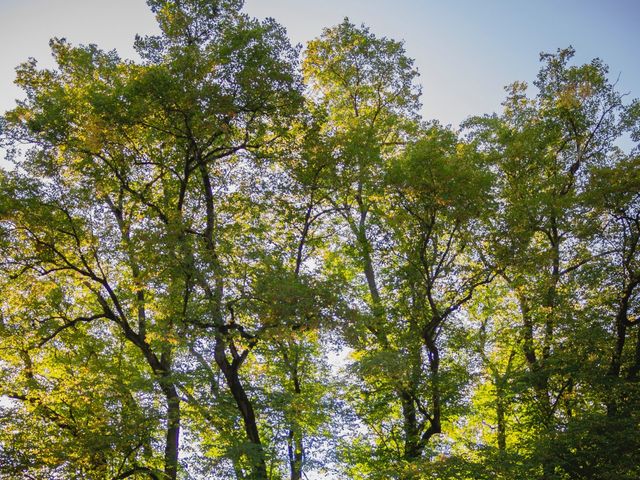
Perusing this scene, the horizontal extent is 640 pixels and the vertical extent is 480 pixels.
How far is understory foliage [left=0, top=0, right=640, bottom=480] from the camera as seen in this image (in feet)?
39.8

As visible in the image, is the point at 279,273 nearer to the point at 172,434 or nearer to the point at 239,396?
the point at 239,396

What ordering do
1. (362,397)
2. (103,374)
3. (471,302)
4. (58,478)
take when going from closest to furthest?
(58,478) < (103,374) < (362,397) < (471,302)

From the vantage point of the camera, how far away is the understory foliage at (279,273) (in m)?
12.1

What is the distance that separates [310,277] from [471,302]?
322 inches

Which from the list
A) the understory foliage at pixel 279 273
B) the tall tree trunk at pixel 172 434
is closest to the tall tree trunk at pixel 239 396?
the understory foliage at pixel 279 273

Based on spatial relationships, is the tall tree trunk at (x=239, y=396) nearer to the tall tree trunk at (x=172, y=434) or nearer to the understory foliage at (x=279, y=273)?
the understory foliage at (x=279, y=273)

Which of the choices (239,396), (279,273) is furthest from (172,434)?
(279,273)

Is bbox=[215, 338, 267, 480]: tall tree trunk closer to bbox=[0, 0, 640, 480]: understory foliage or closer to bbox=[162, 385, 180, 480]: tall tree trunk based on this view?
bbox=[0, 0, 640, 480]: understory foliage

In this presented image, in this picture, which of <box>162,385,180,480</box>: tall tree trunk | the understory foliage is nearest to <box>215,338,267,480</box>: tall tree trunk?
the understory foliage

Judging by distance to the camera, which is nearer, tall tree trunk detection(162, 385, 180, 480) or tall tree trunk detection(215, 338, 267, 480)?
tall tree trunk detection(162, 385, 180, 480)

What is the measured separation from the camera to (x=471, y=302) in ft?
60.8

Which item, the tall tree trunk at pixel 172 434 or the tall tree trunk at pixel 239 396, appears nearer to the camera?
the tall tree trunk at pixel 172 434

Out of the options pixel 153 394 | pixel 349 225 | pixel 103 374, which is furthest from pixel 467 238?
pixel 103 374

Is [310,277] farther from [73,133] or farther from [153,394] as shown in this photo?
[73,133]
